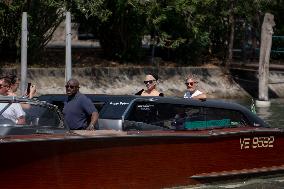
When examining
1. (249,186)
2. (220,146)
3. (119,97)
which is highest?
(119,97)

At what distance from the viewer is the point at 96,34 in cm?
2812

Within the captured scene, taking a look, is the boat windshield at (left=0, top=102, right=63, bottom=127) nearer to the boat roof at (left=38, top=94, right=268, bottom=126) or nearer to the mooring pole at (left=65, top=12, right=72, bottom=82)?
the boat roof at (left=38, top=94, right=268, bottom=126)

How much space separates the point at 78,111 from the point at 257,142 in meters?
3.10

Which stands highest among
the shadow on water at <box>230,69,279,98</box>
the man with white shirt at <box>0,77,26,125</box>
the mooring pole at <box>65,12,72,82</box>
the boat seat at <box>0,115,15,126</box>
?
the mooring pole at <box>65,12,72,82</box>

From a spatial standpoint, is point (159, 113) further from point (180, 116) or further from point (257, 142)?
point (257, 142)

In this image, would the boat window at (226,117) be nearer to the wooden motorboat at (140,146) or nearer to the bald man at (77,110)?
the wooden motorboat at (140,146)

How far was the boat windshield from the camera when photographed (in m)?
8.93

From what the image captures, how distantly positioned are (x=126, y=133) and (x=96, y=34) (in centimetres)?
1894

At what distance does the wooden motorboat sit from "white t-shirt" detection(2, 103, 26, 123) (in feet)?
0.33

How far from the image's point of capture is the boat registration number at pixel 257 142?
36.3 feet

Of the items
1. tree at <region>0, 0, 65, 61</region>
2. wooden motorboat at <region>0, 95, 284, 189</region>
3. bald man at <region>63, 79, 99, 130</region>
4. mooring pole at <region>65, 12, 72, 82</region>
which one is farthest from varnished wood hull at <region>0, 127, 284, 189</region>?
tree at <region>0, 0, 65, 61</region>

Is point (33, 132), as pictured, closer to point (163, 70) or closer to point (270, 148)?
point (270, 148)

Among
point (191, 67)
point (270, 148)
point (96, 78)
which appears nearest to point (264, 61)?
point (191, 67)

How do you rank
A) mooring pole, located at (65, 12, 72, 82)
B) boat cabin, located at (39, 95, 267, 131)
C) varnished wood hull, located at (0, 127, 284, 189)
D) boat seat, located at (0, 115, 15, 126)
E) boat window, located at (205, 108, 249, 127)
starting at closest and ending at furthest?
varnished wood hull, located at (0, 127, 284, 189) < boat seat, located at (0, 115, 15, 126) < boat cabin, located at (39, 95, 267, 131) < boat window, located at (205, 108, 249, 127) < mooring pole, located at (65, 12, 72, 82)
